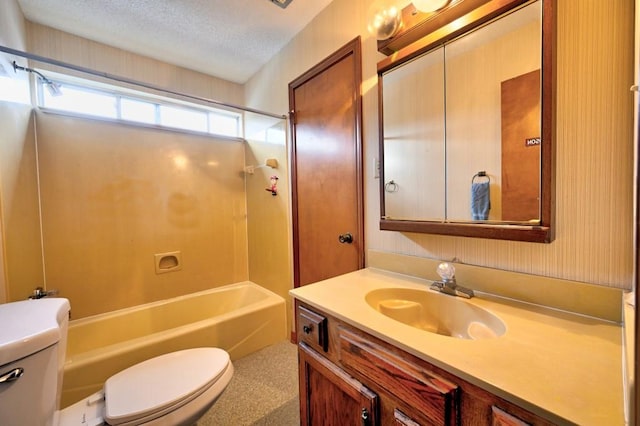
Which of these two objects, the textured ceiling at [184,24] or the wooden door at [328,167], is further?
the textured ceiling at [184,24]

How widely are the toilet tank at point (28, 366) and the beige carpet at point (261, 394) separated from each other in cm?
82

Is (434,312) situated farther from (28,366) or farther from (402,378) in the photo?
(28,366)

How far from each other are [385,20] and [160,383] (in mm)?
1896

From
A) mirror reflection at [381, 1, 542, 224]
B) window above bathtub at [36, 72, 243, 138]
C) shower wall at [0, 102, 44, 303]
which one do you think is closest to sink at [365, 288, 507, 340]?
mirror reflection at [381, 1, 542, 224]

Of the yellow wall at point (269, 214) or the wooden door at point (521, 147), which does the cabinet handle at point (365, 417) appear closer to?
the wooden door at point (521, 147)

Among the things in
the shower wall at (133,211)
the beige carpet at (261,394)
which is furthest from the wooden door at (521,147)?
the shower wall at (133,211)

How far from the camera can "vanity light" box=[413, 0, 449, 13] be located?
996mm

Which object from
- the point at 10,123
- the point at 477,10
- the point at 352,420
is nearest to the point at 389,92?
the point at 477,10

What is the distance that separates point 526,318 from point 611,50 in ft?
2.69

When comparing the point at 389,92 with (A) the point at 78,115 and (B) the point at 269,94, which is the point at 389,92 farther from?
(A) the point at 78,115

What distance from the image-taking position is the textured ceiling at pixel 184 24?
5.36 feet

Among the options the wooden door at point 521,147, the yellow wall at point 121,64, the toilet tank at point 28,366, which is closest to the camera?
the toilet tank at point 28,366

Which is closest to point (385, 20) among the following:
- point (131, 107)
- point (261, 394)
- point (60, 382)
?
point (60, 382)

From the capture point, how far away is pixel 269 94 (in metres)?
2.32
